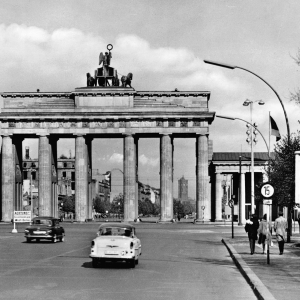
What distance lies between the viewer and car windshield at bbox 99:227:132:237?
2592 cm

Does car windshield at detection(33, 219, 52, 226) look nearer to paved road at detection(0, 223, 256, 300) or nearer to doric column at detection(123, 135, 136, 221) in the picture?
paved road at detection(0, 223, 256, 300)

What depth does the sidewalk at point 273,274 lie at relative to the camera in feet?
54.4

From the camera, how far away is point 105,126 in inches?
3920

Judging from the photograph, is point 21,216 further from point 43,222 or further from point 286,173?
point 286,173

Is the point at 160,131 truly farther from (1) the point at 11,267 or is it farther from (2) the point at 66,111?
→ (1) the point at 11,267

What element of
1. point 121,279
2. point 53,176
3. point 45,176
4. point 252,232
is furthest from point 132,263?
point 53,176

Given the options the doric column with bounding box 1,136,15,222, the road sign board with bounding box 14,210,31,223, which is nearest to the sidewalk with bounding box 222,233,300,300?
the road sign board with bounding box 14,210,31,223

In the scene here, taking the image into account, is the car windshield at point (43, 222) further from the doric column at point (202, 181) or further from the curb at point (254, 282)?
the doric column at point (202, 181)

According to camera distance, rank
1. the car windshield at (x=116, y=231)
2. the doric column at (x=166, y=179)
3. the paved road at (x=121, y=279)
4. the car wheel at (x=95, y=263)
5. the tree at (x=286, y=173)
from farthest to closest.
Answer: the doric column at (x=166, y=179)
the tree at (x=286, y=173)
the car windshield at (x=116, y=231)
the car wheel at (x=95, y=263)
the paved road at (x=121, y=279)

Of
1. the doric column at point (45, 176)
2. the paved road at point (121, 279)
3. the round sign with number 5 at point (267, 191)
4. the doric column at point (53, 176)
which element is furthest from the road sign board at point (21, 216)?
the round sign with number 5 at point (267, 191)

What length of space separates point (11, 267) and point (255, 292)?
10.2 metres

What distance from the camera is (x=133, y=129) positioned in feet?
324

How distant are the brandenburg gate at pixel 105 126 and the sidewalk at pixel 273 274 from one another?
215 ft

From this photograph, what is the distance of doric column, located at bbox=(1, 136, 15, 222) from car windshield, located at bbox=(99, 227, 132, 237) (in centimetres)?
7490
